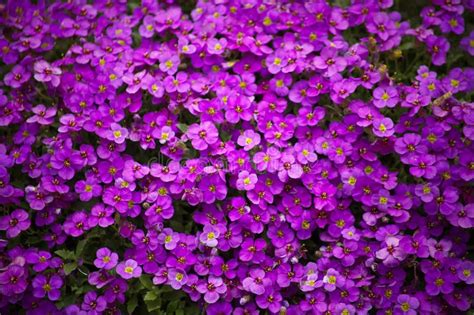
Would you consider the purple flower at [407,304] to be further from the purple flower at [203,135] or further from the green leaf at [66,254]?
the green leaf at [66,254]

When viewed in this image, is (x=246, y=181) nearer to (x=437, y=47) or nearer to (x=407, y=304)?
(x=407, y=304)

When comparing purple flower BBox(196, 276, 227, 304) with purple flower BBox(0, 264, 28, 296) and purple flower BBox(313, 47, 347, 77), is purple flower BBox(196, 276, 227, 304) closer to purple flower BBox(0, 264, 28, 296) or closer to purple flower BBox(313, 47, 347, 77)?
purple flower BBox(0, 264, 28, 296)

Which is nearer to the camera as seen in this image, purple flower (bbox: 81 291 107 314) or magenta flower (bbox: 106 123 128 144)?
purple flower (bbox: 81 291 107 314)

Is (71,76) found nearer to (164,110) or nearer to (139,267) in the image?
(164,110)

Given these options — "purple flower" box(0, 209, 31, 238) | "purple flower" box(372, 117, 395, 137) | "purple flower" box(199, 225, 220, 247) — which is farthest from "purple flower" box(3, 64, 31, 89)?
"purple flower" box(372, 117, 395, 137)

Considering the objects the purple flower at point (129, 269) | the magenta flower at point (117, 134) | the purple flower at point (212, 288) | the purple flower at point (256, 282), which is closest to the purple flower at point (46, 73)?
the magenta flower at point (117, 134)
